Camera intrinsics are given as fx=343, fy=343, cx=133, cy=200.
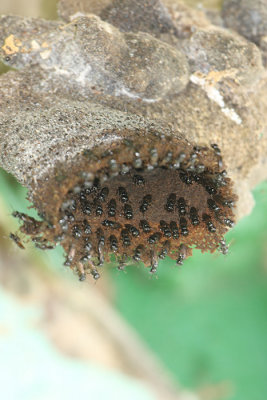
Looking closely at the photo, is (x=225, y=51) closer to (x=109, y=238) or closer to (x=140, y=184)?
(x=140, y=184)

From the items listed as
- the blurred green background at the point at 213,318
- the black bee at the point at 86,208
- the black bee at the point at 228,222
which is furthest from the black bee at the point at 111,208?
the blurred green background at the point at 213,318

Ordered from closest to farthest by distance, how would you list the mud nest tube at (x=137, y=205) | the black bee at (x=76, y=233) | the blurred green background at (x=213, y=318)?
the mud nest tube at (x=137, y=205) < the black bee at (x=76, y=233) < the blurred green background at (x=213, y=318)

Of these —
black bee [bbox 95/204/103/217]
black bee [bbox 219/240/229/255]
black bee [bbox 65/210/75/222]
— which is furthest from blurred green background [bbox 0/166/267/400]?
black bee [bbox 65/210/75/222]

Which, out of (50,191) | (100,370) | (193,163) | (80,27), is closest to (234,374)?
(100,370)

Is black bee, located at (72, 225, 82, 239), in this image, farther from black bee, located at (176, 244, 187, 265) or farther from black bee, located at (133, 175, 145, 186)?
black bee, located at (176, 244, 187, 265)

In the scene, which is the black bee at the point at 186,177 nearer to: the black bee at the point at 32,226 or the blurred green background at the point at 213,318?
the black bee at the point at 32,226

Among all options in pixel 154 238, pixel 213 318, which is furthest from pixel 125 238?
pixel 213 318

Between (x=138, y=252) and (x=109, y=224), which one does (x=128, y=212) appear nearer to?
(x=109, y=224)
